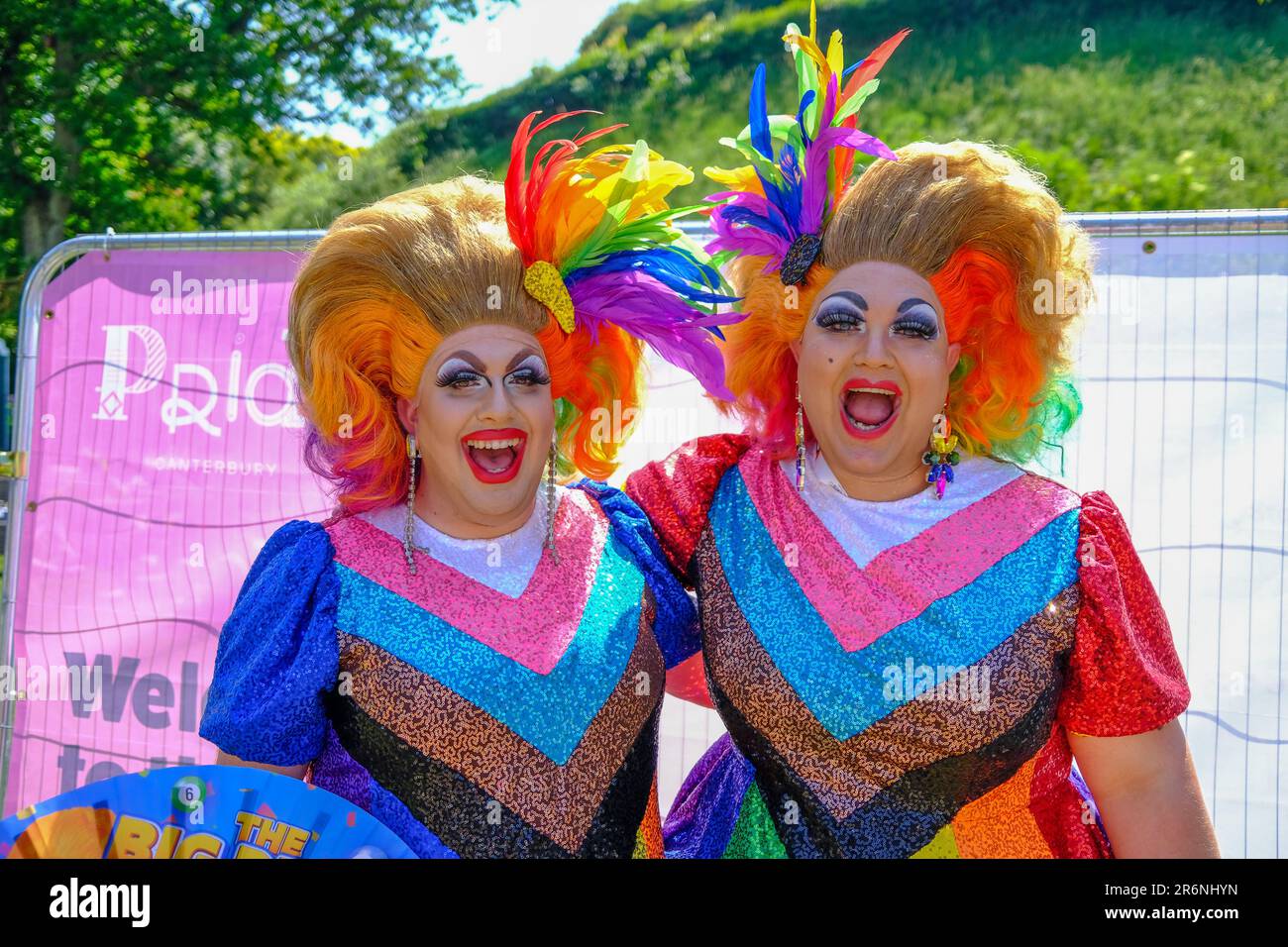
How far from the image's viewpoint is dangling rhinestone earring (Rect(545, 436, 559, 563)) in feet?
7.97

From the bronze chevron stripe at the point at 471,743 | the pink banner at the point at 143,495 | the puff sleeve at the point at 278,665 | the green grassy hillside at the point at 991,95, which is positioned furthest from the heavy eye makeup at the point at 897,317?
the green grassy hillside at the point at 991,95

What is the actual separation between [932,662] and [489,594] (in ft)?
2.59

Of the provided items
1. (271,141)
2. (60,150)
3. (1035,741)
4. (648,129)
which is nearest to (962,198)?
(1035,741)

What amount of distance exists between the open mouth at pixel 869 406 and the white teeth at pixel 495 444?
599mm

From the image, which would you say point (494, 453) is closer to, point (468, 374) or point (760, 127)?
point (468, 374)

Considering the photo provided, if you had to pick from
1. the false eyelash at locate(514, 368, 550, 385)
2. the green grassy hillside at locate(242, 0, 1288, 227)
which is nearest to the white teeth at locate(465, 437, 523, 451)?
the false eyelash at locate(514, 368, 550, 385)

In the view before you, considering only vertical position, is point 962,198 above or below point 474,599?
above

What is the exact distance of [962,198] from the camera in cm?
235

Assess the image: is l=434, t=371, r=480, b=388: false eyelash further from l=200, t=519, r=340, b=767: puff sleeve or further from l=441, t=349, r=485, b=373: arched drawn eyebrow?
l=200, t=519, r=340, b=767: puff sleeve

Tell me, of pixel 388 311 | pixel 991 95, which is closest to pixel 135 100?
pixel 991 95

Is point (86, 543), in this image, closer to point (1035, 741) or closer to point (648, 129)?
point (1035, 741)
